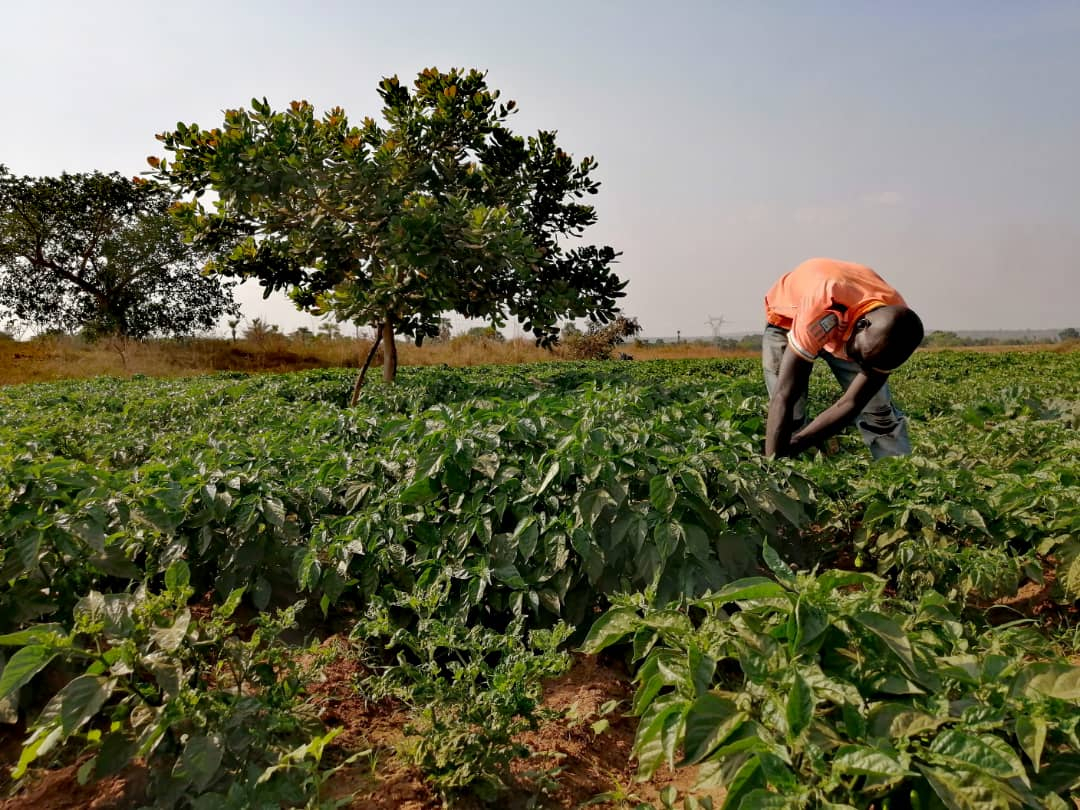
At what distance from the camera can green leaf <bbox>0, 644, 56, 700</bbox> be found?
4.76 feet

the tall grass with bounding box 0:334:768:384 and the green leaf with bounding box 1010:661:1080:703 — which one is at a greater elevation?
the tall grass with bounding box 0:334:768:384

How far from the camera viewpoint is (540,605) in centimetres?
249

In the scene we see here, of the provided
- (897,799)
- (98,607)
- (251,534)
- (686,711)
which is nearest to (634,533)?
(686,711)

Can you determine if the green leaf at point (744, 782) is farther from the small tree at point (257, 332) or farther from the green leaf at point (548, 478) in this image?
the small tree at point (257, 332)

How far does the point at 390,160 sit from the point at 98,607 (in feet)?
22.3

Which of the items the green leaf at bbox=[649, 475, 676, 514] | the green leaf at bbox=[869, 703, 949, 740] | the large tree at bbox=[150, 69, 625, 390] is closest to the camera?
the green leaf at bbox=[869, 703, 949, 740]

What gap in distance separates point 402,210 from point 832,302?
527 centimetres

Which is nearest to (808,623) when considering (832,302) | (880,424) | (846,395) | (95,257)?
(846,395)

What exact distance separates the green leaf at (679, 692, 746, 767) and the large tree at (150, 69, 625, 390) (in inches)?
238

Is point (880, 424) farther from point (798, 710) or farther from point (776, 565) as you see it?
point (798, 710)

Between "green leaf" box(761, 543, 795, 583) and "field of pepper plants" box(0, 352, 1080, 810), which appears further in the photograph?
"green leaf" box(761, 543, 795, 583)

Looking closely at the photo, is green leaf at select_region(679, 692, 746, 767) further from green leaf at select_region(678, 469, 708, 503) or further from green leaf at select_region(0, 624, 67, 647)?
green leaf at select_region(0, 624, 67, 647)

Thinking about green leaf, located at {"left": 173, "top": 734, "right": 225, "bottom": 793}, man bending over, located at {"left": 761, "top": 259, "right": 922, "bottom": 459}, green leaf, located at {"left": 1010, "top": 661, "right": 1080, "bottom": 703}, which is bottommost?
green leaf, located at {"left": 173, "top": 734, "right": 225, "bottom": 793}

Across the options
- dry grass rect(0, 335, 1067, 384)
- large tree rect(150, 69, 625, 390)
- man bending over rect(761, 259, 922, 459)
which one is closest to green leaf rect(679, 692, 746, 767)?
man bending over rect(761, 259, 922, 459)
